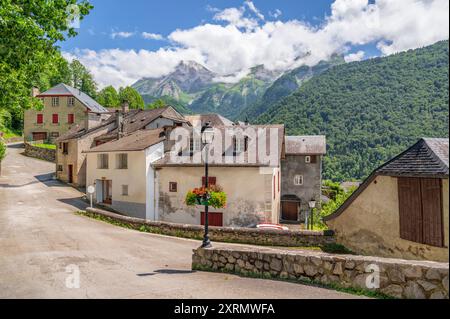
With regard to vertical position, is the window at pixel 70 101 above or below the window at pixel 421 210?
above

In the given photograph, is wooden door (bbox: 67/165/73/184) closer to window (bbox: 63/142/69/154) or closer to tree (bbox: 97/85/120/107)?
window (bbox: 63/142/69/154)

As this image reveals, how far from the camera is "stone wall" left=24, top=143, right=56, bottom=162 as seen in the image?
45.6 metres

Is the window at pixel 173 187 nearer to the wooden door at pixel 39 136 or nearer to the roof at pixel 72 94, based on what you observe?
the roof at pixel 72 94

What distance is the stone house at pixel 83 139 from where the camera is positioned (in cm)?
3409

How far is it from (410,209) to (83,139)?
33.6 m

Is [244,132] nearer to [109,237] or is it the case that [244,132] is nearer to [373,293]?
[109,237]

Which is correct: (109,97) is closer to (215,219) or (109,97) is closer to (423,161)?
(215,219)

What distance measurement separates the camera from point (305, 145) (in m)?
37.2

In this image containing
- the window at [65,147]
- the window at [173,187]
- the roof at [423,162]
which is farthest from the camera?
the window at [65,147]

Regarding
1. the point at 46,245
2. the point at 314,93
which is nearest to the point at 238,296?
the point at 46,245

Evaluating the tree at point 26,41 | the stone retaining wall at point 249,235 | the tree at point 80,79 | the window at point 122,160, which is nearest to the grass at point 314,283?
the stone retaining wall at point 249,235

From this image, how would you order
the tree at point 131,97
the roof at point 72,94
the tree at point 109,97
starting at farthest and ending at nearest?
the tree at point 131,97
the tree at point 109,97
the roof at point 72,94

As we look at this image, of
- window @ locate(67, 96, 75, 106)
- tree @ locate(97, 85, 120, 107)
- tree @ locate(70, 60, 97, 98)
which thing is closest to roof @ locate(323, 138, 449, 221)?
window @ locate(67, 96, 75, 106)

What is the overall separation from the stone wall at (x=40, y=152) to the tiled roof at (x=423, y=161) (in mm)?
47464
